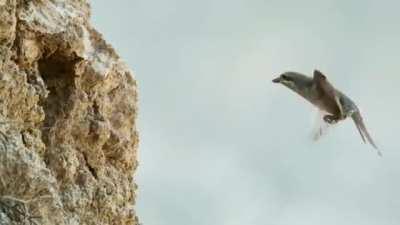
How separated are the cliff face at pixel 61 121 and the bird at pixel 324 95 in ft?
15.7

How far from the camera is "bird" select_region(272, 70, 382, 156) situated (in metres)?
8.99

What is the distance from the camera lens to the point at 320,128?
9.41 meters

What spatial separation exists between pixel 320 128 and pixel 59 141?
616cm

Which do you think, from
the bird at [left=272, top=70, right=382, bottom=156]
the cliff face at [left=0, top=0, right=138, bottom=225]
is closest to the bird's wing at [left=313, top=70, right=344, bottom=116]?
the bird at [left=272, top=70, right=382, bottom=156]

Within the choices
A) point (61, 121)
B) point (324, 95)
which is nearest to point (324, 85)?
point (324, 95)

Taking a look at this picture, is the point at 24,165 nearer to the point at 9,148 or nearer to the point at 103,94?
the point at 9,148

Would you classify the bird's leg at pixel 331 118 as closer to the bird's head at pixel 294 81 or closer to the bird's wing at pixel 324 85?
the bird's wing at pixel 324 85

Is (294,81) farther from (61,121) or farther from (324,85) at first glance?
(61,121)

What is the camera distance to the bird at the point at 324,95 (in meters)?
8.99

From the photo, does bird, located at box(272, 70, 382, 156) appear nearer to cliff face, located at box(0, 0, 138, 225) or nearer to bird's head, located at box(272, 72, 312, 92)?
bird's head, located at box(272, 72, 312, 92)

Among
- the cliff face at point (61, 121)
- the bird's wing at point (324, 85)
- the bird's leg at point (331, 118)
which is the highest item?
the cliff face at point (61, 121)

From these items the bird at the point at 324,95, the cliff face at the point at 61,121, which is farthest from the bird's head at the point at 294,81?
the cliff face at the point at 61,121

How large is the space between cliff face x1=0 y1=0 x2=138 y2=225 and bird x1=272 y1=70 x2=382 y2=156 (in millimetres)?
4792

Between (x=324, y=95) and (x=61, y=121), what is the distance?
6418 millimetres
